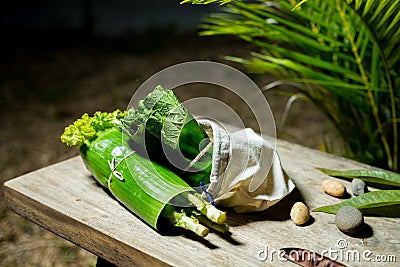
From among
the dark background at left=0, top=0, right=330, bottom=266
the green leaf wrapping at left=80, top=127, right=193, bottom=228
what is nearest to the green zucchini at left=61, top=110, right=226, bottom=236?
the green leaf wrapping at left=80, top=127, right=193, bottom=228

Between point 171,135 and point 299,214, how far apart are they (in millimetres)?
266

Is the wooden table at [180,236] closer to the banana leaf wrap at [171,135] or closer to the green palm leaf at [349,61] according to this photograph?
the banana leaf wrap at [171,135]

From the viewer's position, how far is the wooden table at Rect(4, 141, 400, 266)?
2.69 ft

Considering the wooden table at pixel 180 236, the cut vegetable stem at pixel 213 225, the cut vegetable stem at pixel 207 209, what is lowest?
the wooden table at pixel 180 236

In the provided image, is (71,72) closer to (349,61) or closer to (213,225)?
(349,61)

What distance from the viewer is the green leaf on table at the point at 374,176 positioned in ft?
3.35

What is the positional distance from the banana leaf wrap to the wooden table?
0.11m

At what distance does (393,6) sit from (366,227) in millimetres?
485

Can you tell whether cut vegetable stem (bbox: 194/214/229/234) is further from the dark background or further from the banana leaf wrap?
the dark background

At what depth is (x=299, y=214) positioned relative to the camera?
2.99 ft

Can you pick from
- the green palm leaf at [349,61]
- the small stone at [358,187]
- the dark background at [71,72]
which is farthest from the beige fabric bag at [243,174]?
the dark background at [71,72]

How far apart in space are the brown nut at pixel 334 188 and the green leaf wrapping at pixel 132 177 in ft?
0.98

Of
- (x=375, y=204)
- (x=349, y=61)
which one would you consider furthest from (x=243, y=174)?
(x=349, y=61)

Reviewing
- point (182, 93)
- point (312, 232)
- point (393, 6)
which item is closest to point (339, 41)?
point (393, 6)
